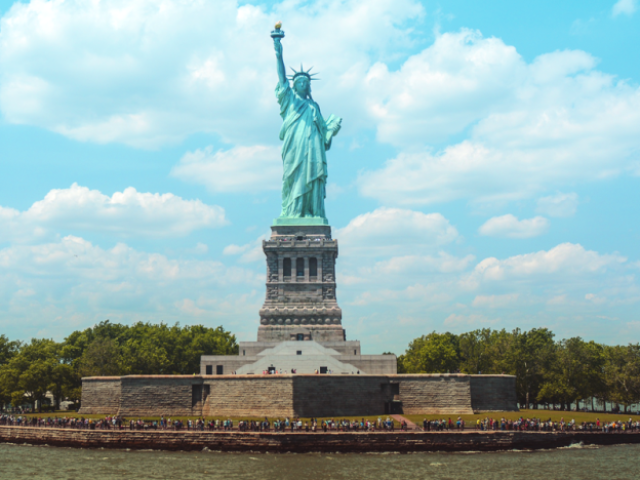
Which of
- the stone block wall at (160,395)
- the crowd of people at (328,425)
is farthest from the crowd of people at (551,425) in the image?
the stone block wall at (160,395)

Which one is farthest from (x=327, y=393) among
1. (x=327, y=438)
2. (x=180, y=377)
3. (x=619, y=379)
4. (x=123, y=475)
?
(x=619, y=379)

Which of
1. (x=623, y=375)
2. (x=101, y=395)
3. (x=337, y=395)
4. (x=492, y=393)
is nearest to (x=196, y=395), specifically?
(x=101, y=395)

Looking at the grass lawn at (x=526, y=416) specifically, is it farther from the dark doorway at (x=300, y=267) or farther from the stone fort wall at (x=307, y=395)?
the dark doorway at (x=300, y=267)

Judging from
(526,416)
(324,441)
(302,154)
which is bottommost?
(324,441)

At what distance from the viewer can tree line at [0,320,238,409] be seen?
6719cm

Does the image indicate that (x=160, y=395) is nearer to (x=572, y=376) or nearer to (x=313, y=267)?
(x=313, y=267)

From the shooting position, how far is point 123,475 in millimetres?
39000

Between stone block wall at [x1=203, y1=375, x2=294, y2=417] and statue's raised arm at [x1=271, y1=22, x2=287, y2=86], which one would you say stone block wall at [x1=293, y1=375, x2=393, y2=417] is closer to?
stone block wall at [x1=203, y1=375, x2=294, y2=417]

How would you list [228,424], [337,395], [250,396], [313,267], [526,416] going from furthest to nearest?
[313,267]
[526,416]
[250,396]
[337,395]
[228,424]

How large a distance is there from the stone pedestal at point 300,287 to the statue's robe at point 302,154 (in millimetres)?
3592

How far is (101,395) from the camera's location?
191ft

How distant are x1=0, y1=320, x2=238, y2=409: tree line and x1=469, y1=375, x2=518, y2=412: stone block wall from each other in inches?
1343

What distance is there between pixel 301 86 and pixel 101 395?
38104 mm

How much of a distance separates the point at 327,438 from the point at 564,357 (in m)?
33.4
